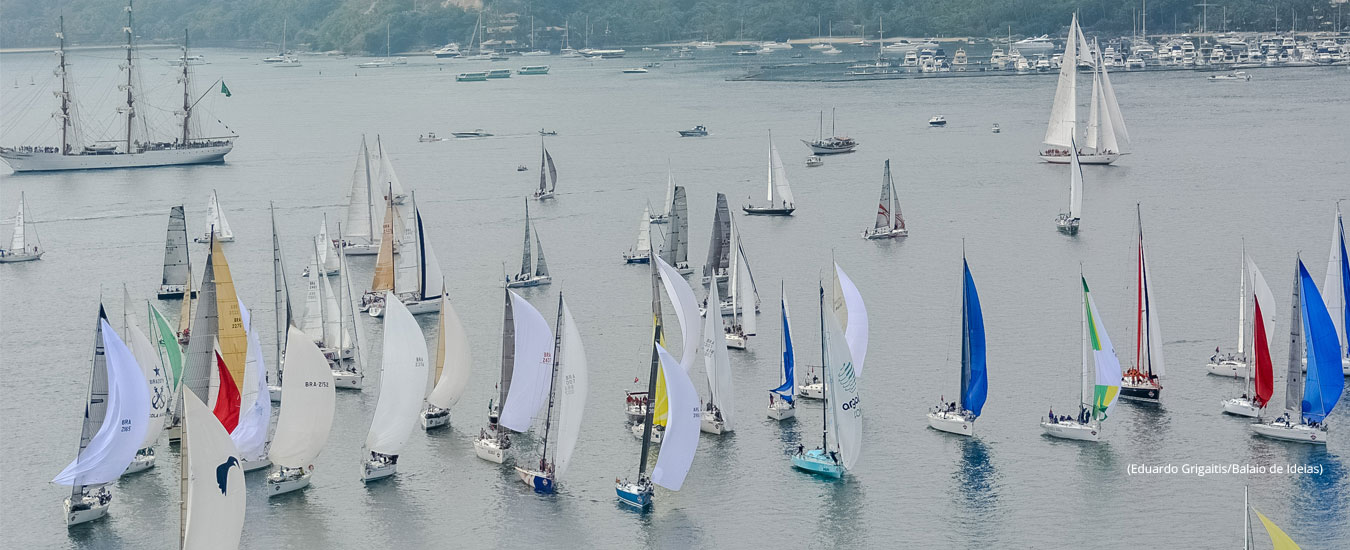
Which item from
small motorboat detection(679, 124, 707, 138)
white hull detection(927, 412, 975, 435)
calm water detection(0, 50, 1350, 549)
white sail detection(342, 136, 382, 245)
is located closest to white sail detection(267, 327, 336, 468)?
calm water detection(0, 50, 1350, 549)

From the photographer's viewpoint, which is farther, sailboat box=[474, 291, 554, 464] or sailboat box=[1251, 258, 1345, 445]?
sailboat box=[474, 291, 554, 464]

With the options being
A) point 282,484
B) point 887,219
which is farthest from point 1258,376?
point 887,219

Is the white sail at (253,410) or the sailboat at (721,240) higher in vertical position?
the sailboat at (721,240)

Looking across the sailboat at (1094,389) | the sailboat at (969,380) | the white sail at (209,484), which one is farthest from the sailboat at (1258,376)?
the white sail at (209,484)

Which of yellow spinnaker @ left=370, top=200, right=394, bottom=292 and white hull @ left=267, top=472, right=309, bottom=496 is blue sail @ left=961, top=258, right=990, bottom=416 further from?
yellow spinnaker @ left=370, top=200, right=394, bottom=292

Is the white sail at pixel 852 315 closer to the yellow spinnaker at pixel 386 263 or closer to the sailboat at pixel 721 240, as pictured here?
the sailboat at pixel 721 240

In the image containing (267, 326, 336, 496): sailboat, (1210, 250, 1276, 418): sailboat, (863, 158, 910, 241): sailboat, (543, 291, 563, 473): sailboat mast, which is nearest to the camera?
(267, 326, 336, 496): sailboat

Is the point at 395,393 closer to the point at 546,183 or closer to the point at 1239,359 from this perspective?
the point at 1239,359

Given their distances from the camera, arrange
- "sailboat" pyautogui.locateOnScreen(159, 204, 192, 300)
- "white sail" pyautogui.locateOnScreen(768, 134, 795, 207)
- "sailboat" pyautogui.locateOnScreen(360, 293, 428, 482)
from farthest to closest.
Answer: "white sail" pyautogui.locateOnScreen(768, 134, 795, 207) < "sailboat" pyautogui.locateOnScreen(159, 204, 192, 300) < "sailboat" pyautogui.locateOnScreen(360, 293, 428, 482)
